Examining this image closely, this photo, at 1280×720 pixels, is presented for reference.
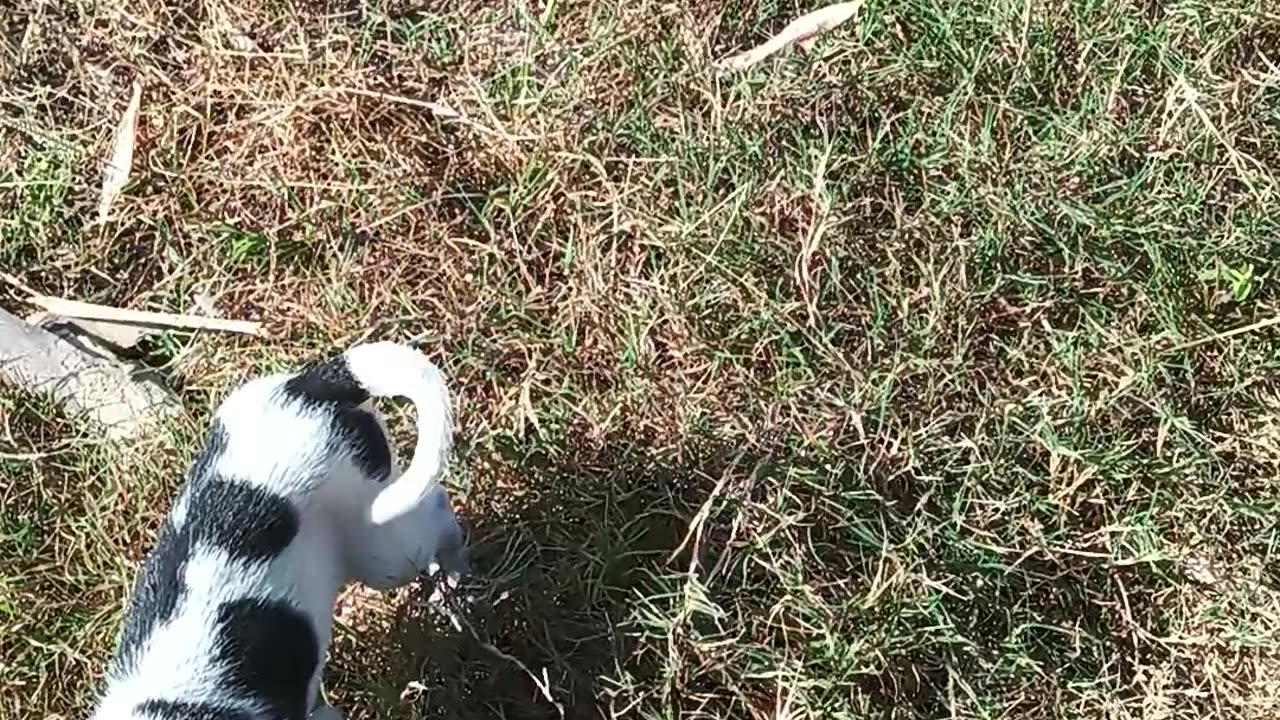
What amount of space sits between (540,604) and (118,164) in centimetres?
135

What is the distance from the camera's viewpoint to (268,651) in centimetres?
253

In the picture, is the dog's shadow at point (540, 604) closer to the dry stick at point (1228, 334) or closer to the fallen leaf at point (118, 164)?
the dry stick at point (1228, 334)

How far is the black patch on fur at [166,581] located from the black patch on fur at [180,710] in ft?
0.29

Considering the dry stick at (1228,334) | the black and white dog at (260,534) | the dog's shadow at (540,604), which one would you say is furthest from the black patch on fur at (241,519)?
the dry stick at (1228,334)

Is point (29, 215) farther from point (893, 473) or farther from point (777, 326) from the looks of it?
point (893, 473)

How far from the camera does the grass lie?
119 inches

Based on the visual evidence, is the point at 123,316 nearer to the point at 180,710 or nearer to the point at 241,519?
the point at 241,519

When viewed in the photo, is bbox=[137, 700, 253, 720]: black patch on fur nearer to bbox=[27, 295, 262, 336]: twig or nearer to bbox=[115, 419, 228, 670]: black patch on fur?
bbox=[115, 419, 228, 670]: black patch on fur

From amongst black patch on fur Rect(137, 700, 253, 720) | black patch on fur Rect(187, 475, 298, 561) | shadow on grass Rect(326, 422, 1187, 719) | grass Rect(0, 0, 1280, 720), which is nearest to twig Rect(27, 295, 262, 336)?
grass Rect(0, 0, 1280, 720)

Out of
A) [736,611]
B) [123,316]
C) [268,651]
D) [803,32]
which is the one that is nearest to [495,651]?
[736,611]

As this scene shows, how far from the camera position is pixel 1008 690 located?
3.03m

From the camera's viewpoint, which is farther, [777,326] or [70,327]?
[70,327]

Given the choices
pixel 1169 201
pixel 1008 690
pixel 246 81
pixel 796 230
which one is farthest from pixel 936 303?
pixel 246 81

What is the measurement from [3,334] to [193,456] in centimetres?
53
